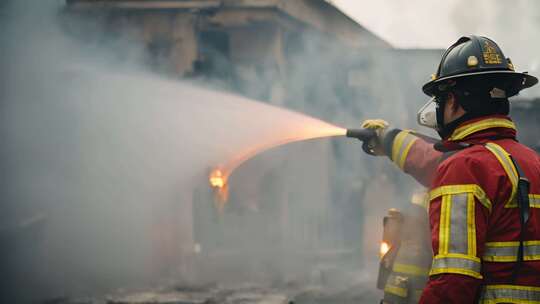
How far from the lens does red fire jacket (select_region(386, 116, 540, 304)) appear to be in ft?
6.24

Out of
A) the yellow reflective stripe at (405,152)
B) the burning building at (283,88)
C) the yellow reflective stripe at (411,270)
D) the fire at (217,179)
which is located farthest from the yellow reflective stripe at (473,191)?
the burning building at (283,88)

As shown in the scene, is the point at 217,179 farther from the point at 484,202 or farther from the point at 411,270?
the point at 484,202

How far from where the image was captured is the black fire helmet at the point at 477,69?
222cm

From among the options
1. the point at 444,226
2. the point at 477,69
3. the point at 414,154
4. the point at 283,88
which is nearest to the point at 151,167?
the point at 283,88

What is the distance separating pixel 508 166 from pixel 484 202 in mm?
183

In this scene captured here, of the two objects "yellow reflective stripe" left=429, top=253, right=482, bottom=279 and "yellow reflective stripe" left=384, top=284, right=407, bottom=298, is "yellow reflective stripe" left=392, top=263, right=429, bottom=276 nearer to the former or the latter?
"yellow reflective stripe" left=384, top=284, right=407, bottom=298

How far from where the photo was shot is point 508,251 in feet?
6.50

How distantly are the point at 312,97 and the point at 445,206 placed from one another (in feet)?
34.8

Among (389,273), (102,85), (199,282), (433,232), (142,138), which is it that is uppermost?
(102,85)

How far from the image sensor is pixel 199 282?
1093 centimetres

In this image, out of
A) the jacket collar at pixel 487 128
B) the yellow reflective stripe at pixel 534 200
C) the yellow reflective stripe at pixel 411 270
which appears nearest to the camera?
the yellow reflective stripe at pixel 534 200

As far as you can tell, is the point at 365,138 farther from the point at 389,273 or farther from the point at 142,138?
the point at 142,138

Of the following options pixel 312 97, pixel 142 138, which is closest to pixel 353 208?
pixel 312 97

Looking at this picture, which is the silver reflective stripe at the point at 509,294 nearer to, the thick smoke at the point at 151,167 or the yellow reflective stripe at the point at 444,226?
the yellow reflective stripe at the point at 444,226
